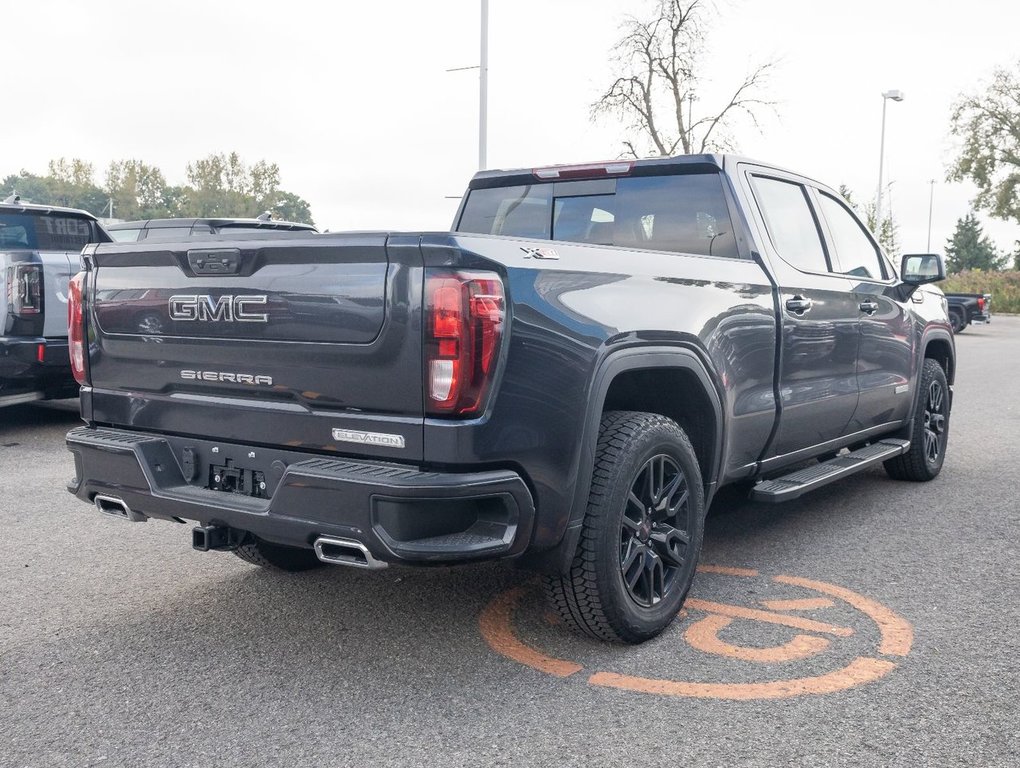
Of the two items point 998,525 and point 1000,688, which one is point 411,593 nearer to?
point 1000,688

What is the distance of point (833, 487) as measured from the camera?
6723mm

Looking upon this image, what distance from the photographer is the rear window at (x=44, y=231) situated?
328 inches

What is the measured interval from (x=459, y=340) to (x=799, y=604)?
2.05 m

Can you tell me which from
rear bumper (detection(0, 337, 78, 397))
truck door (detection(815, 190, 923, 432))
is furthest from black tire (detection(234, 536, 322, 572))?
rear bumper (detection(0, 337, 78, 397))

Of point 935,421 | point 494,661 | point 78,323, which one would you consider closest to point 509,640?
point 494,661

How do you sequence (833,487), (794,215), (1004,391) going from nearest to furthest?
1. (794,215)
2. (833,487)
3. (1004,391)

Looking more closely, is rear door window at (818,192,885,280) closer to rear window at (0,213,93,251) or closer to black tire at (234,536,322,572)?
black tire at (234,536,322,572)

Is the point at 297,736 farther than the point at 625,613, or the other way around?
the point at 625,613

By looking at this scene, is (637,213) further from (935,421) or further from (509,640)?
(935,421)

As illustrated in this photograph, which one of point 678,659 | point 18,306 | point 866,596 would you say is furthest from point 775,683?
point 18,306

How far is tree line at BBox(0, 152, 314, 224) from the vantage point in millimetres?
93000

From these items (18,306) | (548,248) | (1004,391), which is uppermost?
(548,248)

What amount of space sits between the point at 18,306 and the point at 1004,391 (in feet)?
36.1

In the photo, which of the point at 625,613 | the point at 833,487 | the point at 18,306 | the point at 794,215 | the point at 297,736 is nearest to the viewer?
the point at 297,736
